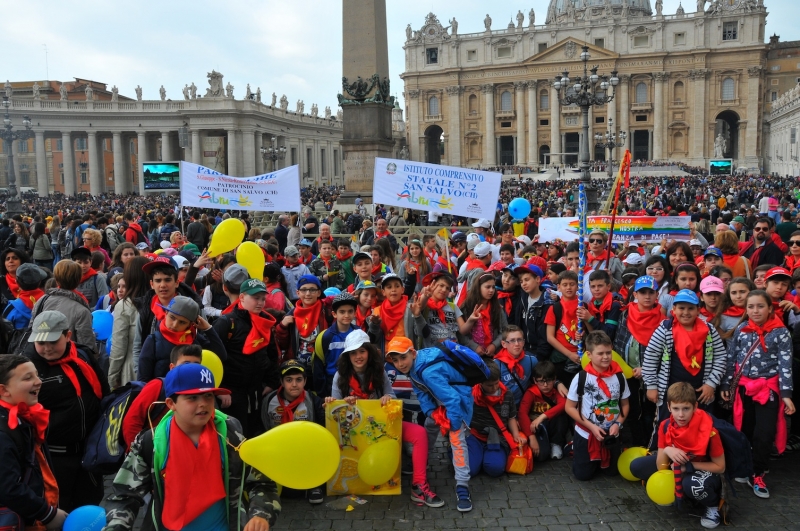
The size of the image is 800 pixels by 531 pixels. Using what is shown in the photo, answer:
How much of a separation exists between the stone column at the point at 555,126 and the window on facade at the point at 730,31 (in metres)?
20.5

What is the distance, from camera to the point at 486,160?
3420 inches

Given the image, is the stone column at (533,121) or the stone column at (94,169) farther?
the stone column at (533,121)

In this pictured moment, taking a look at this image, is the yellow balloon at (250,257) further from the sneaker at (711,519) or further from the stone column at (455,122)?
the stone column at (455,122)

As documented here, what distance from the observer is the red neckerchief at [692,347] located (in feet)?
17.3

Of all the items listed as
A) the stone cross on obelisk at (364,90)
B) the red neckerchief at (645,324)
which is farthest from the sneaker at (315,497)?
the stone cross on obelisk at (364,90)

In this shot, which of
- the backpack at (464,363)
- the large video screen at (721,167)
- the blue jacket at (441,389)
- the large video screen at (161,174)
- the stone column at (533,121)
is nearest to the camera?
the blue jacket at (441,389)

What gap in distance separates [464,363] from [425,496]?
1022 millimetres

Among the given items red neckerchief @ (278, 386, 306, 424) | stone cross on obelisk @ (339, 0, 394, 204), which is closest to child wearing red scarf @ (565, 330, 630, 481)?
red neckerchief @ (278, 386, 306, 424)

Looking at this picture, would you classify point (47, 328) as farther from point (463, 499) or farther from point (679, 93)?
point (679, 93)

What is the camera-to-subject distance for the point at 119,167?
201 ft

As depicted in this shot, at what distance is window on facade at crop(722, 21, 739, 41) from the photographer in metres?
79.6

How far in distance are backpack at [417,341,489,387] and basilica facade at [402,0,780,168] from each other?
78588mm

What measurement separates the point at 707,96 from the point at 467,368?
279 feet

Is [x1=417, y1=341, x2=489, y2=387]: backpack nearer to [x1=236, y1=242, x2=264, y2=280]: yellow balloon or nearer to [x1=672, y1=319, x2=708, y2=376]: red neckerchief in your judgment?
[x1=672, y1=319, x2=708, y2=376]: red neckerchief
